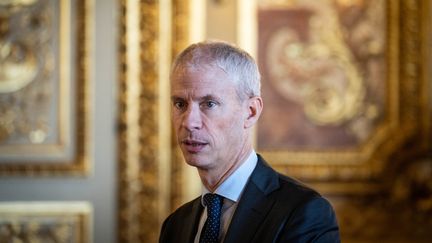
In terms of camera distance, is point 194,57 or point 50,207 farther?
point 50,207

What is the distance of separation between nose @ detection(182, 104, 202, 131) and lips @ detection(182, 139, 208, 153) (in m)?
0.04

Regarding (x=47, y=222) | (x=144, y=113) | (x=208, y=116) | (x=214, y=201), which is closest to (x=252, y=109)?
(x=208, y=116)

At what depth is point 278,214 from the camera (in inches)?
56.8

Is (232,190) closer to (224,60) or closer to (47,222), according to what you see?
(224,60)

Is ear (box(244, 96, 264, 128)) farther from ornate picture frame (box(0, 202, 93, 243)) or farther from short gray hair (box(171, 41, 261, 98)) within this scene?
ornate picture frame (box(0, 202, 93, 243))

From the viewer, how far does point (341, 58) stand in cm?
383

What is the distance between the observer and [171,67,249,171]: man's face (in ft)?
4.87

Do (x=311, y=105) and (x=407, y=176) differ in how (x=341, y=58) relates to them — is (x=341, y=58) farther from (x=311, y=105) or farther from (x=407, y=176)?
(x=407, y=176)

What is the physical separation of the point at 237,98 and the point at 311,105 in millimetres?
2354

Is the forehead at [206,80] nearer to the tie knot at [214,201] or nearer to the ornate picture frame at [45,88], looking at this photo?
the tie knot at [214,201]

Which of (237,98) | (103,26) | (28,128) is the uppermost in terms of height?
(103,26)

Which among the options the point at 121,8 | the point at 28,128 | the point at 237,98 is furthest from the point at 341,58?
the point at 237,98

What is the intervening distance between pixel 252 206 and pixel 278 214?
70 mm

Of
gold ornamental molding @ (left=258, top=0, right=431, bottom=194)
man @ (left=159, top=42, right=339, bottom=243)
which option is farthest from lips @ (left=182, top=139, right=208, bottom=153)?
gold ornamental molding @ (left=258, top=0, right=431, bottom=194)
